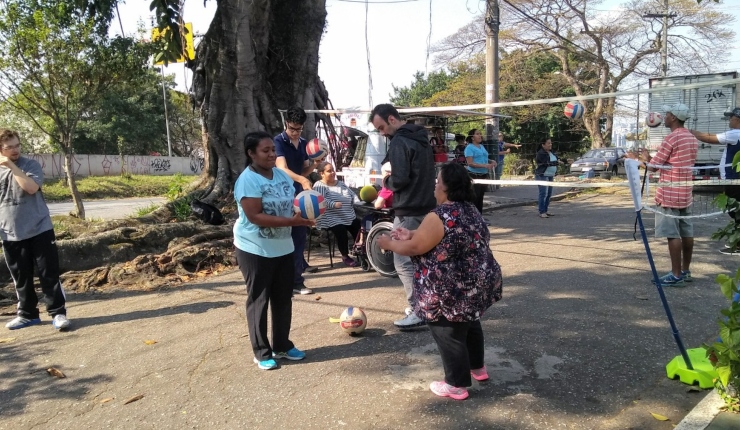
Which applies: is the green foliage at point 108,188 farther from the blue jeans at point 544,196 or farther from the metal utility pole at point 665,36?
the metal utility pole at point 665,36

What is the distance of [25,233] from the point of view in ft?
17.4

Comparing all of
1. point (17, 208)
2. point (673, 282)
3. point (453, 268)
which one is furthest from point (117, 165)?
point (453, 268)

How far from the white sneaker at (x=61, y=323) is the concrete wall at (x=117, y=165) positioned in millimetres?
25799

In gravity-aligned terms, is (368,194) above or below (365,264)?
above

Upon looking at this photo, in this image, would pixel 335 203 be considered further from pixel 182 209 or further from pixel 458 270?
pixel 182 209

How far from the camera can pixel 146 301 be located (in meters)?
6.50

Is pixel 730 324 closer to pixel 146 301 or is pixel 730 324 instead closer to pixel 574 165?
pixel 146 301

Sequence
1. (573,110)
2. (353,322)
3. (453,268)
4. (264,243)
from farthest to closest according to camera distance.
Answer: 1. (573,110)
2. (353,322)
3. (264,243)
4. (453,268)

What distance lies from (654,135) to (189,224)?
51.4ft

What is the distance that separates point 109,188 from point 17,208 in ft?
84.4

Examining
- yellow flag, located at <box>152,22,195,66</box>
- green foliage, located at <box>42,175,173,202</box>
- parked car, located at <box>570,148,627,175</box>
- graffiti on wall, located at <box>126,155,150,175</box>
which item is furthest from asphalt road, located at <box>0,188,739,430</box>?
graffiti on wall, located at <box>126,155,150,175</box>

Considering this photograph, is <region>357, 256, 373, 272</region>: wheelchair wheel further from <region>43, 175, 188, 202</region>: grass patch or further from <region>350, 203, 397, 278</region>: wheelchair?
<region>43, 175, 188, 202</region>: grass patch

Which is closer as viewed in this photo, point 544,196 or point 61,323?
point 61,323

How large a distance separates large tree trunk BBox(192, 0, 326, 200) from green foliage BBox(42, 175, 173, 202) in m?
16.5
